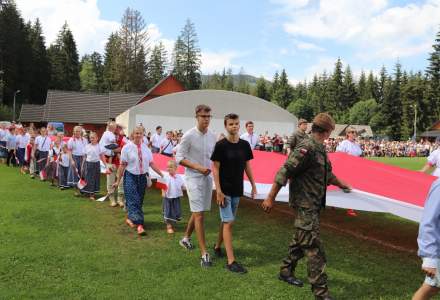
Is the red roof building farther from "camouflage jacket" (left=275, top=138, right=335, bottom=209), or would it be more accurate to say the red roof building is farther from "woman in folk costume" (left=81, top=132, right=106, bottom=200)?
"camouflage jacket" (left=275, top=138, right=335, bottom=209)

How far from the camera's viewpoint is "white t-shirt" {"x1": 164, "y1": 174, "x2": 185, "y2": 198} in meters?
7.57

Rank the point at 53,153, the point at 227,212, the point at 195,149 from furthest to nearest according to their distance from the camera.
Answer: the point at 53,153 < the point at 195,149 < the point at 227,212

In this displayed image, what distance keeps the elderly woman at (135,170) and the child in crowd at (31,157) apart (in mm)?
8590

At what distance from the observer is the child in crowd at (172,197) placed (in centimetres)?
747

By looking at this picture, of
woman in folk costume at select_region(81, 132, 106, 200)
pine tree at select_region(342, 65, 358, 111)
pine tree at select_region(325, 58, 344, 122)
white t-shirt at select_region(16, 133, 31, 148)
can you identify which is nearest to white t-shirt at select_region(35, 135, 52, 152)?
white t-shirt at select_region(16, 133, 31, 148)

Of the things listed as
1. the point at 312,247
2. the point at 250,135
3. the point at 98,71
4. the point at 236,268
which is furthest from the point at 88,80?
the point at 312,247

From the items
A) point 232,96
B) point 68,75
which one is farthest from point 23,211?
point 68,75

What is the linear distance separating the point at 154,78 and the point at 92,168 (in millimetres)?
73320

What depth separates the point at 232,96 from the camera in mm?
29922

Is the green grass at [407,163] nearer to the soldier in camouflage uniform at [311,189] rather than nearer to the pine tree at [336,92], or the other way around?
the soldier in camouflage uniform at [311,189]

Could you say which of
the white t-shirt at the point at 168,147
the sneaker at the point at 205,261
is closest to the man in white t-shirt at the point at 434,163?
the sneaker at the point at 205,261

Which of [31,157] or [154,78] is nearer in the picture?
[31,157]

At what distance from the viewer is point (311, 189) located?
166 inches

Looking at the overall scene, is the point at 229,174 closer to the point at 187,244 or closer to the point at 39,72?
the point at 187,244
